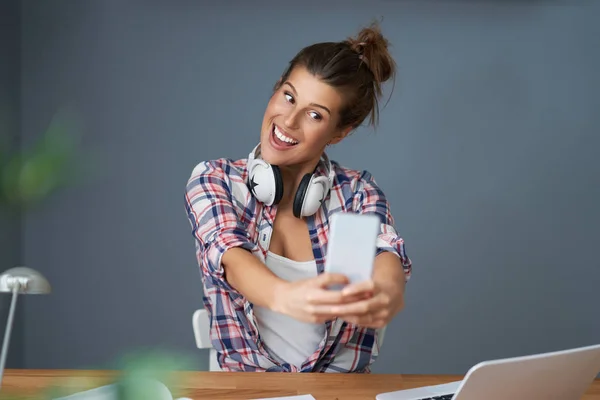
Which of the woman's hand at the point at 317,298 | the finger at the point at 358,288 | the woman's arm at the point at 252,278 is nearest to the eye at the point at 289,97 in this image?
the woman's arm at the point at 252,278

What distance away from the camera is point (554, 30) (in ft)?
8.66

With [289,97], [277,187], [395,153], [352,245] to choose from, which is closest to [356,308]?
[352,245]

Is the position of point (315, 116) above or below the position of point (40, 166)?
above

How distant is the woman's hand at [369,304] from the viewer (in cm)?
90

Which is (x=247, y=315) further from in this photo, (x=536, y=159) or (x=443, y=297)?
(x=536, y=159)

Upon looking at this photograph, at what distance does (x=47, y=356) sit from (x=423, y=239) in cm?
147

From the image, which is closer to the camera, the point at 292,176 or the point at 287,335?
the point at 287,335

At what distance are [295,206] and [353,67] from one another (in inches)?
13.5

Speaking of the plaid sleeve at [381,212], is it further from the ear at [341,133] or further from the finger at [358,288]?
the finger at [358,288]

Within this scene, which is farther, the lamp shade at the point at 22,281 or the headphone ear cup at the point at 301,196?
the headphone ear cup at the point at 301,196

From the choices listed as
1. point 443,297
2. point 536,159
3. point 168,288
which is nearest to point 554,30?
point 536,159

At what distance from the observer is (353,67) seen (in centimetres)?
161

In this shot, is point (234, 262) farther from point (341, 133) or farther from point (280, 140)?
point (341, 133)

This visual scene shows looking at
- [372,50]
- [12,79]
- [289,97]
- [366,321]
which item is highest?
[12,79]
